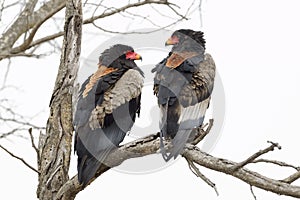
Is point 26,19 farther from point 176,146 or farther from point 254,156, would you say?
point 254,156

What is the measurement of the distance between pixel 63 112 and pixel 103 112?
0.94 ft

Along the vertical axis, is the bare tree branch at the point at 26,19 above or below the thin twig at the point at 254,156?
above

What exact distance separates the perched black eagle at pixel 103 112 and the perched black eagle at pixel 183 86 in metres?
0.22

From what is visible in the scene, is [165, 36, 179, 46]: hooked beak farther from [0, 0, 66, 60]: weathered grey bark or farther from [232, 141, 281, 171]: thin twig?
Result: [0, 0, 66, 60]: weathered grey bark

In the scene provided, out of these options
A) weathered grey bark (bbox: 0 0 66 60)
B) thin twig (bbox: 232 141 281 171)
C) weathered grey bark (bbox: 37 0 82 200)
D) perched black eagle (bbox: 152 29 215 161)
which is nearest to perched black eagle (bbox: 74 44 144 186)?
weathered grey bark (bbox: 37 0 82 200)

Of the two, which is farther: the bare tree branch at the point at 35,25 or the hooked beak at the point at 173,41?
the bare tree branch at the point at 35,25

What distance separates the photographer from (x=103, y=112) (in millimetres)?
4402

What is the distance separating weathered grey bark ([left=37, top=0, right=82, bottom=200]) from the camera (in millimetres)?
4395

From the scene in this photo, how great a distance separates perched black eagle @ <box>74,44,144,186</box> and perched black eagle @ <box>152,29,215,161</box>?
222mm

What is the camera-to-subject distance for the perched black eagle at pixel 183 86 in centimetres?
421

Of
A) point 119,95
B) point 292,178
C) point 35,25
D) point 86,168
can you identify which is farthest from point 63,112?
point 35,25

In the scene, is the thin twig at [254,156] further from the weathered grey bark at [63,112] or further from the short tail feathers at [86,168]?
the weathered grey bark at [63,112]

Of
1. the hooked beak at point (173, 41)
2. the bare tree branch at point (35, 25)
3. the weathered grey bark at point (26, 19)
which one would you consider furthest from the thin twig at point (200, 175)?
the weathered grey bark at point (26, 19)

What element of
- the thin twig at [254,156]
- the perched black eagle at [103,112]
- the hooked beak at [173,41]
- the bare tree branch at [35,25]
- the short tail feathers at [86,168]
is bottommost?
the thin twig at [254,156]
